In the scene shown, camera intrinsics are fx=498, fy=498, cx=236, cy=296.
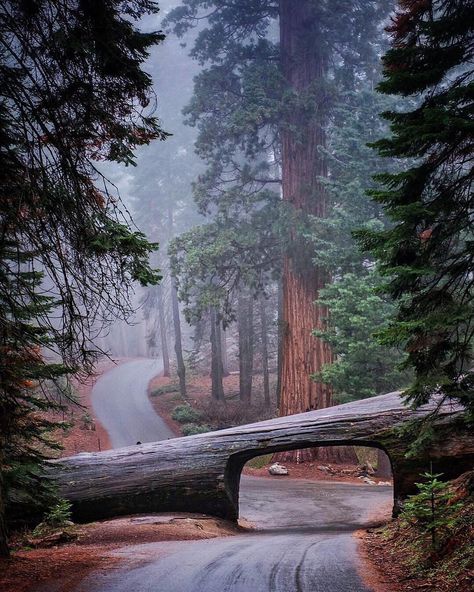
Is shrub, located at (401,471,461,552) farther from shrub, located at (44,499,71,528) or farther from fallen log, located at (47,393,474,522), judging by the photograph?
shrub, located at (44,499,71,528)

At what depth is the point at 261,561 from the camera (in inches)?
238

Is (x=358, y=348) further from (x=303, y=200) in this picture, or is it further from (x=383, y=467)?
(x=303, y=200)

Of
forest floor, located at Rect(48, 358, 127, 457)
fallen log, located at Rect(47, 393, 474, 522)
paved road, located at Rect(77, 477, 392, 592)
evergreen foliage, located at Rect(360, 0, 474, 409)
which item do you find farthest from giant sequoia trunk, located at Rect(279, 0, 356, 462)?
evergreen foliage, located at Rect(360, 0, 474, 409)

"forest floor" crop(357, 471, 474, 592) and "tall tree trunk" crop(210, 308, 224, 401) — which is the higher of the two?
"tall tree trunk" crop(210, 308, 224, 401)

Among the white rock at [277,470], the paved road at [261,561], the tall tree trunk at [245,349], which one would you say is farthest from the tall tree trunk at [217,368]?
the paved road at [261,561]

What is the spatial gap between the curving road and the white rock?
3.54ft

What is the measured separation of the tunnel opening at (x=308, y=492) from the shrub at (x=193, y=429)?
3495 millimetres

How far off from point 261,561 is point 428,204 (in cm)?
457

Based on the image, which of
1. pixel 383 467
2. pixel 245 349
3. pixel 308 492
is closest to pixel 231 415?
pixel 245 349

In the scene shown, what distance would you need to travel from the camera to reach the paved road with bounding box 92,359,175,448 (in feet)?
74.8

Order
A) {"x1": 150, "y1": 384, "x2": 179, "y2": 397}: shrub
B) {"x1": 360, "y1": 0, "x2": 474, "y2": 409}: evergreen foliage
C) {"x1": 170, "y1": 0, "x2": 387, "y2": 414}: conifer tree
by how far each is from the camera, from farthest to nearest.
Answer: {"x1": 150, "y1": 384, "x2": 179, "y2": 397}: shrub, {"x1": 170, "y1": 0, "x2": 387, "y2": 414}: conifer tree, {"x1": 360, "y1": 0, "x2": 474, "y2": 409}: evergreen foliage

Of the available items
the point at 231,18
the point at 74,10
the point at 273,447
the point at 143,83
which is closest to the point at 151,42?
the point at 143,83

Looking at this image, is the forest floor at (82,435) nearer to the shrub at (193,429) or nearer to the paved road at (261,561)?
the shrub at (193,429)

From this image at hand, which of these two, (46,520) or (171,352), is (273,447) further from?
(171,352)
